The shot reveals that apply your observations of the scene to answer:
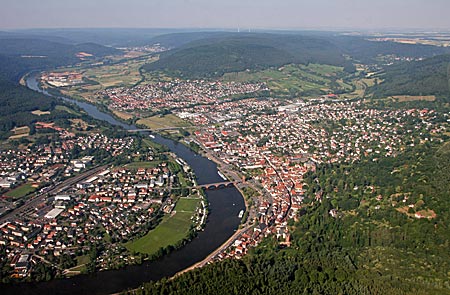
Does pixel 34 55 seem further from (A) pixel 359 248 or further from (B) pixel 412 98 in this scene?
(A) pixel 359 248

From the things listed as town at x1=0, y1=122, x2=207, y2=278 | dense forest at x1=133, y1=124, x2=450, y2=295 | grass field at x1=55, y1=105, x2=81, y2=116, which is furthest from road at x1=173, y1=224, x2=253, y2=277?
grass field at x1=55, y1=105, x2=81, y2=116

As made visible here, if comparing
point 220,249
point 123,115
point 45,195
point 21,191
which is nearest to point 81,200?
point 45,195

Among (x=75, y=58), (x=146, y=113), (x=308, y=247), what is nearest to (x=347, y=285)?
(x=308, y=247)

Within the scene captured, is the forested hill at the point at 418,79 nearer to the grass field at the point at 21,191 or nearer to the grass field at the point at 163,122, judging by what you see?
the grass field at the point at 163,122

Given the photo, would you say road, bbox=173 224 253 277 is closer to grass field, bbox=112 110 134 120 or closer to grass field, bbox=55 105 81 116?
grass field, bbox=112 110 134 120

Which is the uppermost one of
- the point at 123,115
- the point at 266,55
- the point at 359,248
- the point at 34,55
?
the point at 266,55
